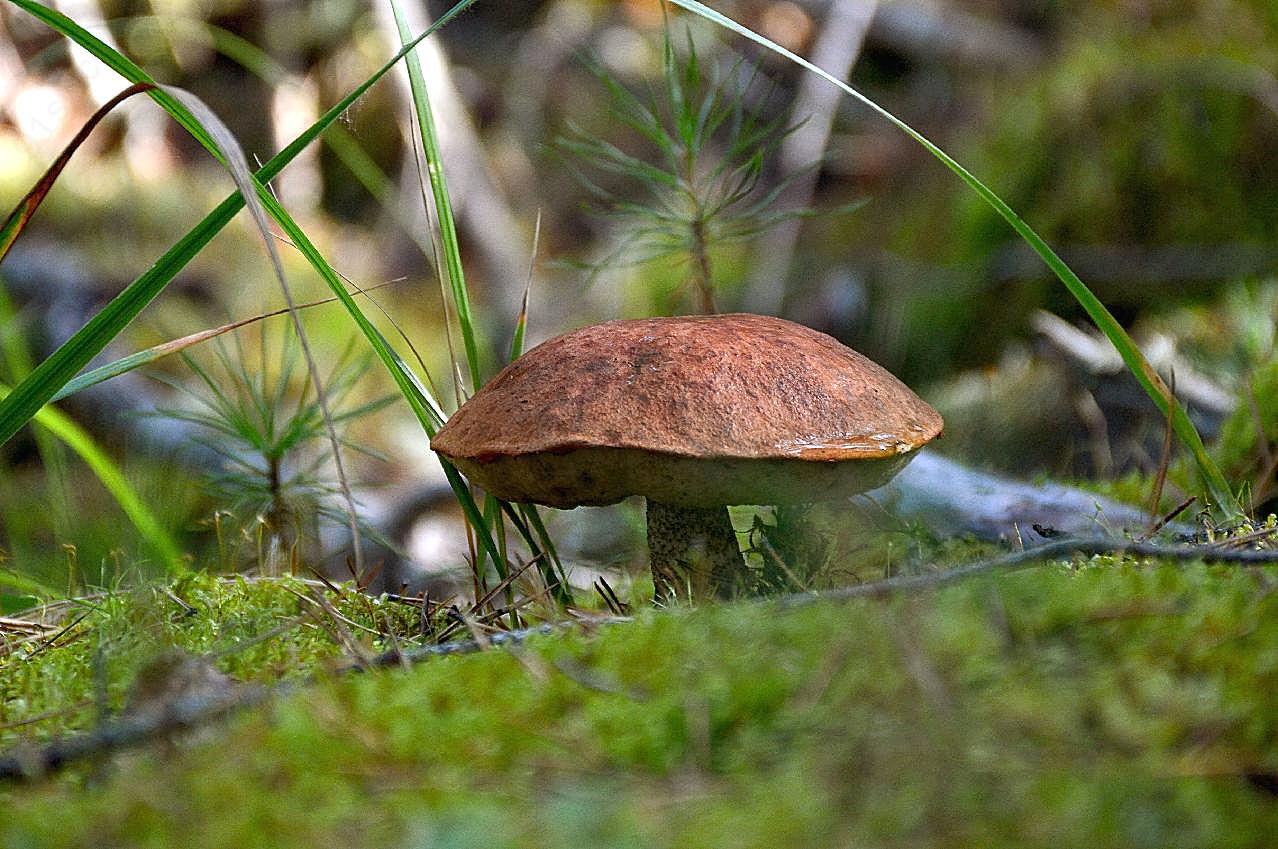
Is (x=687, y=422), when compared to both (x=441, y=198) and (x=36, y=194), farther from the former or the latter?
(x=36, y=194)

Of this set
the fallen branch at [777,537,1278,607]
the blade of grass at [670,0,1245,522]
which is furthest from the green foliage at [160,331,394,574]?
the fallen branch at [777,537,1278,607]

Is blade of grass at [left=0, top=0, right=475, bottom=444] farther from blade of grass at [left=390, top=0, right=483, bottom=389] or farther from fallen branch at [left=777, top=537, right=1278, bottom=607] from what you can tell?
fallen branch at [left=777, top=537, right=1278, bottom=607]

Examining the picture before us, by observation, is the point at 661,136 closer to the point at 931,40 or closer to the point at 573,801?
the point at 573,801

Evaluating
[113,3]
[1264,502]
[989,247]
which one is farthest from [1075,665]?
[113,3]

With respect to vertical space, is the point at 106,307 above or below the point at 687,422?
above

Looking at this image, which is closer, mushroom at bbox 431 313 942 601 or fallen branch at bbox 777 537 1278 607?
fallen branch at bbox 777 537 1278 607

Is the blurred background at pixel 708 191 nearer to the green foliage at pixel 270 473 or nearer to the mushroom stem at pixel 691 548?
the green foliage at pixel 270 473

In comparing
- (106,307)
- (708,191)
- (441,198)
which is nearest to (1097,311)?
(708,191)
